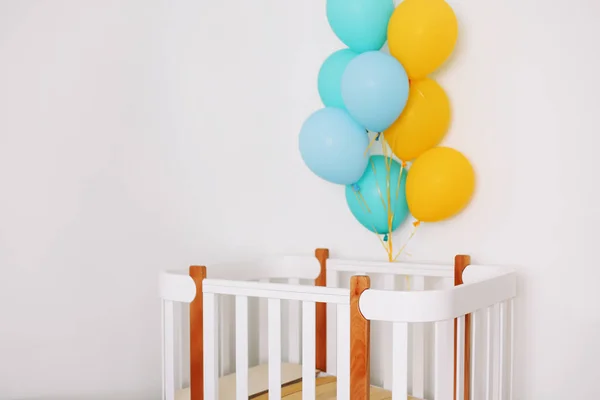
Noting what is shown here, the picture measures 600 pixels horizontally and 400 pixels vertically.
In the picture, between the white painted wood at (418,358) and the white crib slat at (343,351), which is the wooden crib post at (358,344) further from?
the white painted wood at (418,358)

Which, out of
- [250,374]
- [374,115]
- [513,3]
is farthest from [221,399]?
[513,3]

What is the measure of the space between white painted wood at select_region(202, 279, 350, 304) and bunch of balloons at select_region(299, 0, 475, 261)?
45cm

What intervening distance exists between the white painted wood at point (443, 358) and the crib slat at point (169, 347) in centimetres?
69

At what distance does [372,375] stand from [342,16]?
1.08 meters

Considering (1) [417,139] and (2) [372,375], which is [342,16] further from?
(2) [372,375]

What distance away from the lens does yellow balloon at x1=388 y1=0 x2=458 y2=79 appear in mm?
1752

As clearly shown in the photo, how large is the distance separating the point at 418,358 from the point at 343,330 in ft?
2.04

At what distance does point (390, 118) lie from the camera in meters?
1.79

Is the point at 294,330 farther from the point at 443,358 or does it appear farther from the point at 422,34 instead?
the point at 422,34

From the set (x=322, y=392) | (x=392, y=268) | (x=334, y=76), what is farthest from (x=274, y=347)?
(x=334, y=76)

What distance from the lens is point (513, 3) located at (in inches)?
73.4

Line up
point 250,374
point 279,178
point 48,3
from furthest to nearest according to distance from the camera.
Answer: point 279,178 → point 250,374 → point 48,3

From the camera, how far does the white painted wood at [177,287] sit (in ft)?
5.60

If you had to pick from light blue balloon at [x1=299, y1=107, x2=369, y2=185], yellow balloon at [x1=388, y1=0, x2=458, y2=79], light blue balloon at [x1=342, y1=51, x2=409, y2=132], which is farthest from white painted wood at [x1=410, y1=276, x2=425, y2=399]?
yellow balloon at [x1=388, y1=0, x2=458, y2=79]
